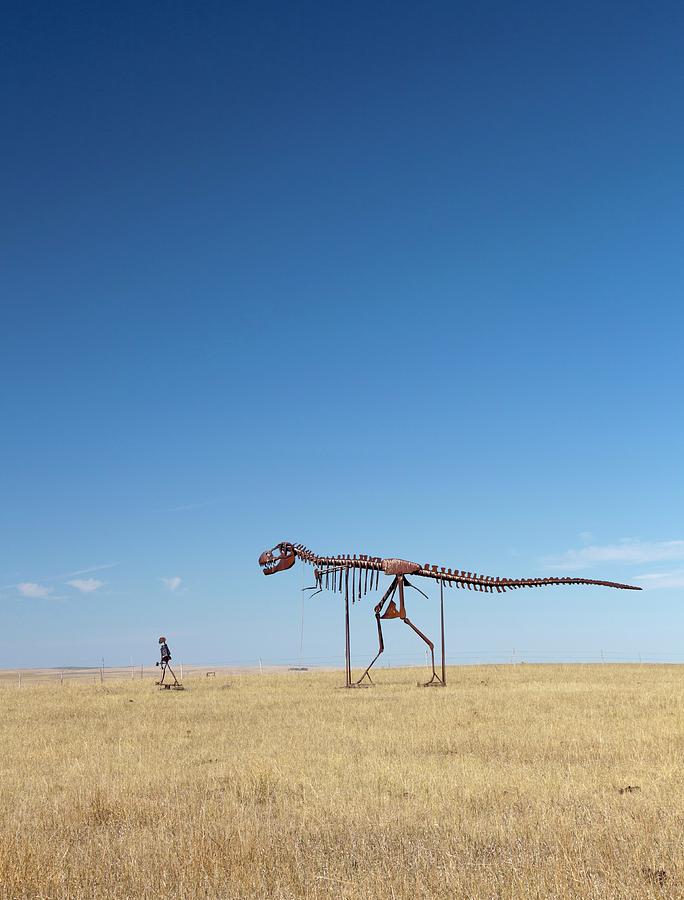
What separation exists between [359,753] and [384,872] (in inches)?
333

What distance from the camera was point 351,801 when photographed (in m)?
11.6

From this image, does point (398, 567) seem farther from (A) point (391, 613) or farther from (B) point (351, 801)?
(B) point (351, 801)

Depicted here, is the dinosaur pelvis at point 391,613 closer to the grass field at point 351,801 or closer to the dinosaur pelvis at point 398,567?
the dinosaur pelvis at point 398,567

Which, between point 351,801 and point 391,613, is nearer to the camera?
point 351,801

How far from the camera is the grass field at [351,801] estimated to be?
25.8 feet

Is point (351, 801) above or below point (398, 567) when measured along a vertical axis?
below

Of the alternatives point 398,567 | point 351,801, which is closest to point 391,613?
point 398,567

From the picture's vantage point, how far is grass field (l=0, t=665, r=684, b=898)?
7.86 meters

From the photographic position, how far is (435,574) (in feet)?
108

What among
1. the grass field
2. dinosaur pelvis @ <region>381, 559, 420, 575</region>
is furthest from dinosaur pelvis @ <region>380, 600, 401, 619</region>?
the grass field

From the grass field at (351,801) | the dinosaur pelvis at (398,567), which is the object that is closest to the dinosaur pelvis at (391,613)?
the dinosaur pelvis at (398,567)

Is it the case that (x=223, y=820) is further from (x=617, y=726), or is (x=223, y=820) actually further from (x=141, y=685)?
(x=141, y=685)

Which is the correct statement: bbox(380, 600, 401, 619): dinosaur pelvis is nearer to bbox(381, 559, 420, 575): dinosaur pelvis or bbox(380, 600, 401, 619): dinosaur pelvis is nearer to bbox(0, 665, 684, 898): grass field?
bbox(381, 559, 420, 575): dinosaur pelvis

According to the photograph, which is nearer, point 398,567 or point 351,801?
point 351,801
